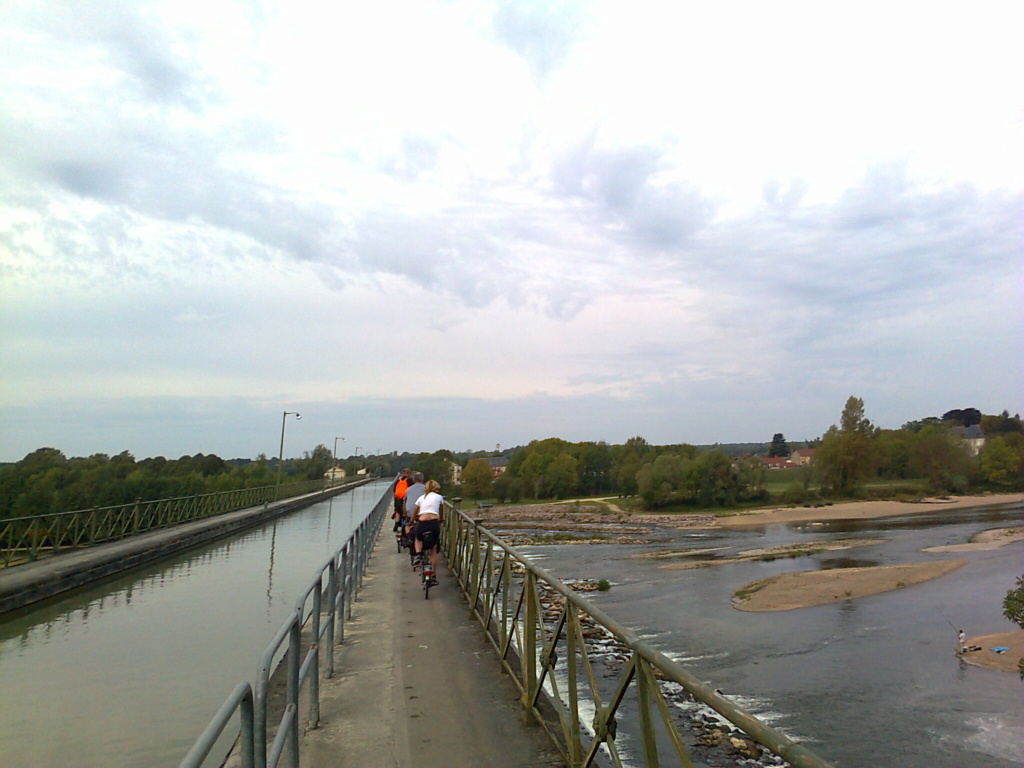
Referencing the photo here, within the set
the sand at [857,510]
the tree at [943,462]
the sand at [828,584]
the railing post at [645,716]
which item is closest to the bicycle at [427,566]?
the railing post at [645,716]

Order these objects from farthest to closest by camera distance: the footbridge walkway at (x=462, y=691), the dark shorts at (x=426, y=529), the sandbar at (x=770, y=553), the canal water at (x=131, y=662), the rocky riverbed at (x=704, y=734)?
the sandbar at (x=770, y=553)
the rocky riverbed at (x=704, y=734)
the dark shorts at (x=426, y=529)
the canal water at (x=131, y=662)
the footbridge walkway at (x=462, y=691)

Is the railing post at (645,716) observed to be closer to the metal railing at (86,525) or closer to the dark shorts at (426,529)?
the dark shorts at (426,529)

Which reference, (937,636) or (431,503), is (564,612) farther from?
(937,636)

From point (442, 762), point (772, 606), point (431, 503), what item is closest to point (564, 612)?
point (442, 762)

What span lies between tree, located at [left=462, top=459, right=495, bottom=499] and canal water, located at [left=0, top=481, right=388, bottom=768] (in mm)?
91915

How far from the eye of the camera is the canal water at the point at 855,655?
11805 mm

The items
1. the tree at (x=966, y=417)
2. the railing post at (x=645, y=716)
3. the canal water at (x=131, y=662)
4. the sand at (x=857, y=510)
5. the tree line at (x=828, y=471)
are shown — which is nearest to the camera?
the railing post at (x=645, y=716)

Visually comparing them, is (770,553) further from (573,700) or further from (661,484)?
(661,484)

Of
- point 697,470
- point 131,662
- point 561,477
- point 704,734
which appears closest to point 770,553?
point 704,734

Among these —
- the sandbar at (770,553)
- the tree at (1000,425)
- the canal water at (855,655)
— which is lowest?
the sandbar at (770,553)

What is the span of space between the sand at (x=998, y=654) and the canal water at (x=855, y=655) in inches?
15.4

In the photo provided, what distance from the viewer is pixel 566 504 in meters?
92.8

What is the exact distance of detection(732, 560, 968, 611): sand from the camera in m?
23.9

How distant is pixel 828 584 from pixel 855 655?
10478 millimetres
